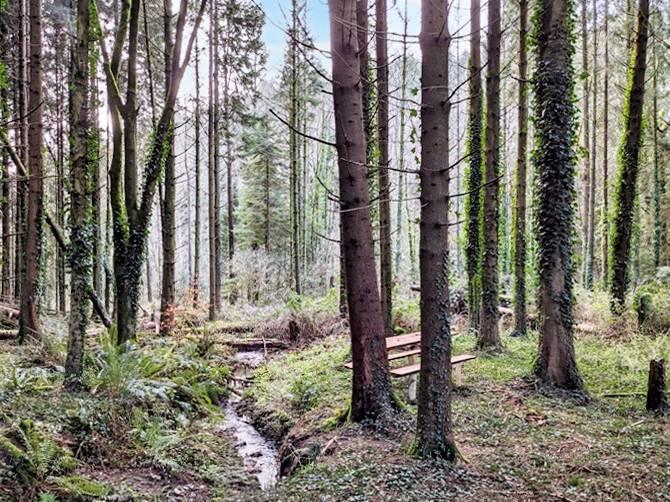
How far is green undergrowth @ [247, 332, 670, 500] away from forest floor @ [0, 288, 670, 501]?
2 centimetres

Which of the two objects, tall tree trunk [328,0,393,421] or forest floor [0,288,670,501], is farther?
tall tree trunk [328,0,393,421]

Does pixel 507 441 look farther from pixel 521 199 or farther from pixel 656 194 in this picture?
pixel 656 194

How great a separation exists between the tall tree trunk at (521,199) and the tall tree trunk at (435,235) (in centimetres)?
625

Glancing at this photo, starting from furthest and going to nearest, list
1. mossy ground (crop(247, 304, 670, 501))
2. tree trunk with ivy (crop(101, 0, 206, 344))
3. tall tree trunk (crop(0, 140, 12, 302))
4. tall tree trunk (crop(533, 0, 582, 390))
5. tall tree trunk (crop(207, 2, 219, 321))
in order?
tall tree trunk (crop(207, 2, 219, 321)) → tall tree trunk (crop(0, 140, 12, 302)) → tree trunk with ivy (crop(101, 0, 206, 344)) → tall tree trunk (crop(533, 0, 582, 390)) → mossy ground (crop(247, 304, 670, 501))

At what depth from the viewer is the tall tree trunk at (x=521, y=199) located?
948 centimetres

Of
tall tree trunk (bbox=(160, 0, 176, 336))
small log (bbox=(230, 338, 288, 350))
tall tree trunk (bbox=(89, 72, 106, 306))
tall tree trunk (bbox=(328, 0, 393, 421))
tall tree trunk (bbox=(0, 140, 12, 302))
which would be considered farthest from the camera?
small log (bbox=(230, 338, 288, 350))

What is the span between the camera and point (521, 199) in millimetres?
9703

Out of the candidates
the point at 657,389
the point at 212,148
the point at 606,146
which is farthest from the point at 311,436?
the point at 606,146

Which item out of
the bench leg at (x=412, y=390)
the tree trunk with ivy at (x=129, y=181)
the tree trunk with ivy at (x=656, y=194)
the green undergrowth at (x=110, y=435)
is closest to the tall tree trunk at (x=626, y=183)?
the tree trunk with ivy at (x=656, y=194)

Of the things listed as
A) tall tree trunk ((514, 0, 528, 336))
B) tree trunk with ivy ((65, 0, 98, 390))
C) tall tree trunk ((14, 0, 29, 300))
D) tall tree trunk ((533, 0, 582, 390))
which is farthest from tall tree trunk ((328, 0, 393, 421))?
tall tree trunk ((514, 0, 528, 336))

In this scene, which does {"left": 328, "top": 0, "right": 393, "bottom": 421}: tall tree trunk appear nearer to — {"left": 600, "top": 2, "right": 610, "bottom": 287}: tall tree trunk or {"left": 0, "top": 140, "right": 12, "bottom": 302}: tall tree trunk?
{"left": 0, "top": 140, "right": 12, "bottom": 302}: tall tree trunk

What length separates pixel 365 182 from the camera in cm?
518

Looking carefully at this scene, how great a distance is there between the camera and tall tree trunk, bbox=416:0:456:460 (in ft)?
12.3

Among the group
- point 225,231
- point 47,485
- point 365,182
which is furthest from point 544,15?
point 225,231
